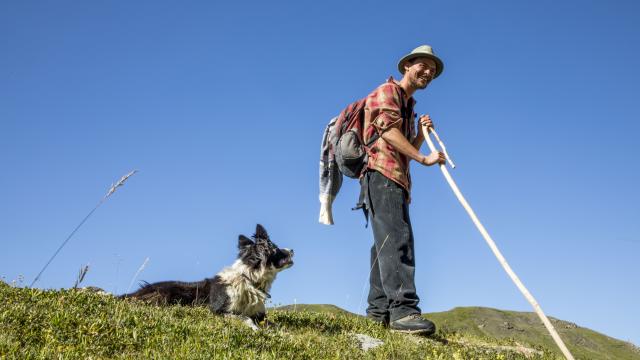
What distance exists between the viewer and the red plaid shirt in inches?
331

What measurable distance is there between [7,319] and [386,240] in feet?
16.9

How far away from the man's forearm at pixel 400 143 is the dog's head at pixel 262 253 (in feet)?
10.3

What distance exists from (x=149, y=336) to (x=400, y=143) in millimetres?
4570

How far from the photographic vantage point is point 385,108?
8445mm

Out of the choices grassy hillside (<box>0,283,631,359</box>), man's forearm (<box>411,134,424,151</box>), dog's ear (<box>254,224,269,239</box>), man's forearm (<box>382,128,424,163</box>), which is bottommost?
grassy hillside (<box>0,283,631,359</box>)

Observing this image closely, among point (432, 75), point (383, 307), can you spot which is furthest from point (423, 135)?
point (383, 307)

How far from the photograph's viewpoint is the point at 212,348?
562cm

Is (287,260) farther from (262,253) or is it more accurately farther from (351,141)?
(351,141)

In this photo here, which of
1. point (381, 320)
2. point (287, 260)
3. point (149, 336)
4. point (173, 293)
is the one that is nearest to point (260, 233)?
point (287, 260)

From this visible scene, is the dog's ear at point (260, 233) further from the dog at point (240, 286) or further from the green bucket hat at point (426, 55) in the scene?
the green bucket hat at point (426, 55)

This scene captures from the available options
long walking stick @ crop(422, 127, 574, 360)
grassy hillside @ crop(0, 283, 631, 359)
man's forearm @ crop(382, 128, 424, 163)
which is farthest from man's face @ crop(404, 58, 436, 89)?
grassy hillside @ crop(0, 283, 631, 359)

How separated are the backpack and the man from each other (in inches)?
7.7

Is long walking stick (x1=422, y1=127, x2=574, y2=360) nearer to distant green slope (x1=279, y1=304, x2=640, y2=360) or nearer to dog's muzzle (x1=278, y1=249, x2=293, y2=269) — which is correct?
dog's muzzle (x1=278, y1=249, x2=293, y2=269)

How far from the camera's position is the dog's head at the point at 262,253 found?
31.9 ft
